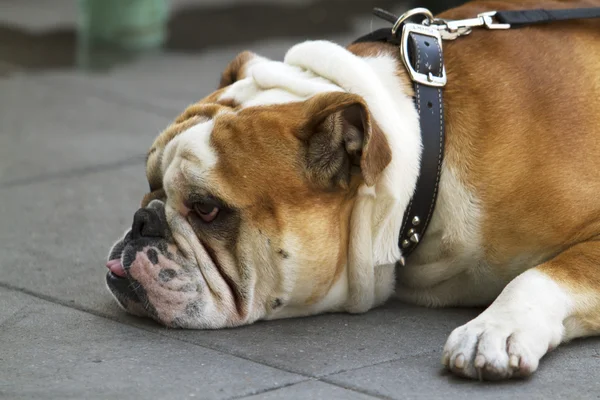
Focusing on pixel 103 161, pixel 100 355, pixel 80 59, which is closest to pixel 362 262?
pixel 100 355

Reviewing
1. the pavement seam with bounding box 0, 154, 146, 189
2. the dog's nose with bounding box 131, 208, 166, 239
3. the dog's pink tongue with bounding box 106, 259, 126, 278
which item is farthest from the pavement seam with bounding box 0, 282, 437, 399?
the pavement seam with bounding box 0, 154, 146, 189

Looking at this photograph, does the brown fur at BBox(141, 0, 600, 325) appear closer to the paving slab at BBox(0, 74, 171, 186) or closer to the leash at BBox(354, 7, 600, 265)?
the leash at BBox(354, 7, 600, 265)

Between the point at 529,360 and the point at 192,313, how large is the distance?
1215mm

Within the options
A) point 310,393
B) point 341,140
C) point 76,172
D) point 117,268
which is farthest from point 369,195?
point 76,172

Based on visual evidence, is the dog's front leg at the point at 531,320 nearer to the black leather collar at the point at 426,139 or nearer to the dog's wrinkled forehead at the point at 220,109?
the black leather collar at the point at 426,139

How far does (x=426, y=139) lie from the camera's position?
4.02m

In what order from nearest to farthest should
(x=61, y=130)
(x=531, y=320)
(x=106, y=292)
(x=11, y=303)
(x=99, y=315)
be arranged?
(x=531, y=320) < (x=99, y=315) < (x=11, y=303) < (x=106, y=292) < (x=61, y=130)

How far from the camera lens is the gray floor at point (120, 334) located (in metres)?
3.50

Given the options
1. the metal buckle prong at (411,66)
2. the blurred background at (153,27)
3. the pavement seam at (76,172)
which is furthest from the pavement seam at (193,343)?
the blurred background at (153,27)

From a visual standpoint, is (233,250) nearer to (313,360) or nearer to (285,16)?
(313,360)

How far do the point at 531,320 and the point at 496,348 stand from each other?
0.22 m

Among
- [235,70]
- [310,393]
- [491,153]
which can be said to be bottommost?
[310,393]

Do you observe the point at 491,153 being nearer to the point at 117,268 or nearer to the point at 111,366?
the point at 117,268

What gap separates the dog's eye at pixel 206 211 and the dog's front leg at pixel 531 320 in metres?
0.95
